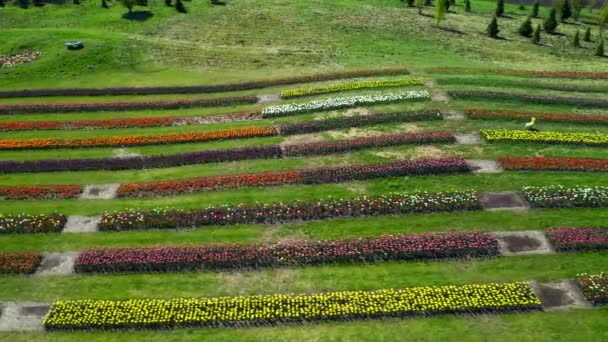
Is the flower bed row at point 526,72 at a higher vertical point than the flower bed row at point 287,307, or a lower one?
higher

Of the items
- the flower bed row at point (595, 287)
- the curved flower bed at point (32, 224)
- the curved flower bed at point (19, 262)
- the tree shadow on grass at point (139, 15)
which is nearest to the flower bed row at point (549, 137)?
the flower bed row at point (595, 287)

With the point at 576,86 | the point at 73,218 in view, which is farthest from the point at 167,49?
the point at 576,86

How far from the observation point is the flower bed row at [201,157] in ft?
121

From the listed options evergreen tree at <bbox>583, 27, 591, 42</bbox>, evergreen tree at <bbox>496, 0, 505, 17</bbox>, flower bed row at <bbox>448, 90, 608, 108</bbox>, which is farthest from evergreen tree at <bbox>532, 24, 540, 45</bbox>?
flower bed row at <bbox>448, 90, 608, 108</bbox>

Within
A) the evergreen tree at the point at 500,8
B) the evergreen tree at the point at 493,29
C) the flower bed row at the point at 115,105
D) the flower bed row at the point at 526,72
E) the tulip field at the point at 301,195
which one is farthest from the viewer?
the evergreen tree at the point at 500,8

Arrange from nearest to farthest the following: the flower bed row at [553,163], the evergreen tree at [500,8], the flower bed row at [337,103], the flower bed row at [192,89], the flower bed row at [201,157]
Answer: the flower bed row at [553,163] → the flower bed row at [201,157] → the flower bed row at [337,103] → the flower bed row at [192,89] → the evergreen tree at [500,8]

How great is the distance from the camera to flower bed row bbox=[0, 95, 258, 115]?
1795 inches

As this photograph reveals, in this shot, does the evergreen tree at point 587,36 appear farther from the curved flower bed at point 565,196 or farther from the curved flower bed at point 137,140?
the curved flower bed at point 137,140

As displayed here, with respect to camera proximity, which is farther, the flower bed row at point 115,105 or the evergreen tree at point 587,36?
the evergreen tree at point 587,36

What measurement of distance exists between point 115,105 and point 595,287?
126ft

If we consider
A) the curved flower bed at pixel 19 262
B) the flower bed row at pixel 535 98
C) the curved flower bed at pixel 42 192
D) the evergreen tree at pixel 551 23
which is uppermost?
the evergreen tree at pixel 551 23

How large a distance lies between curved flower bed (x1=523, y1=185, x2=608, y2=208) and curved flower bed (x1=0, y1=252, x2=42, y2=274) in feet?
91.8

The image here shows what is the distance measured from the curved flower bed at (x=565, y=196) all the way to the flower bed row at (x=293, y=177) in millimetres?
4501

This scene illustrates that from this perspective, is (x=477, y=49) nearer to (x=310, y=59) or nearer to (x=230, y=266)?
(x=310, y=59)
